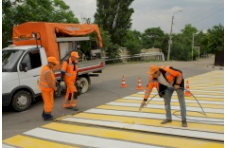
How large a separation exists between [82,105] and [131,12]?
21.8 metres

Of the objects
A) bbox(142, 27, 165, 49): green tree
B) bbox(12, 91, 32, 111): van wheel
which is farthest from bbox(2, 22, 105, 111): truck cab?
bbox(142, 27, 165, 49): green tree

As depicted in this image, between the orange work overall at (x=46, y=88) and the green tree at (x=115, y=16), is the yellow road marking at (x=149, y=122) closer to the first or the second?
the orange work overall at (x=46, y=88)

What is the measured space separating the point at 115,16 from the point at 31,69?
2131 centimetres

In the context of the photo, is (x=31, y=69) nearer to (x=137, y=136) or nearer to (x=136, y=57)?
(x=137, y=136)

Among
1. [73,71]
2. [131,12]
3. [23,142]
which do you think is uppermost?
[131,12]

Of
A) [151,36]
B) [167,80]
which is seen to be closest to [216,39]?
[167,80]

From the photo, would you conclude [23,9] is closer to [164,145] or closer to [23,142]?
[23,142]

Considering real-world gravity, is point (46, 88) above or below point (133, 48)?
below

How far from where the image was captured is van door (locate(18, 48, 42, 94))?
804 cm

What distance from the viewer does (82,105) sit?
344 inches

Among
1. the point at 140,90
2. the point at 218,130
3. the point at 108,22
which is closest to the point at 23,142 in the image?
the point at 218,130

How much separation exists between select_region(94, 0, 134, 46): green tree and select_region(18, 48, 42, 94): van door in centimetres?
2027

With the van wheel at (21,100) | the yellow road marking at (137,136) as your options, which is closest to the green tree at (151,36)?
the van wheel at (21,100)

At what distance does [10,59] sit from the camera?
8.18m
